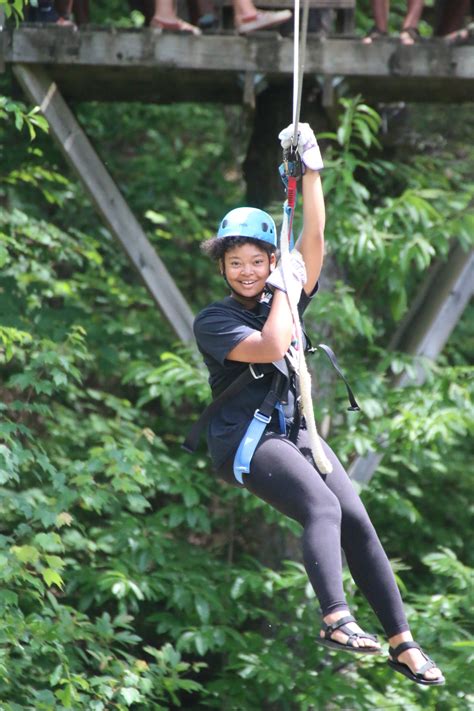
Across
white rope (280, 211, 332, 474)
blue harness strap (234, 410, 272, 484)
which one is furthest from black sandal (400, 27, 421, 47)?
blue harness strap (234, 410, 272, 484)

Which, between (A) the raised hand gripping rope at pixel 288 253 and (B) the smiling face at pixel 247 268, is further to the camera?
(B) the smiling face at pixel 247 268

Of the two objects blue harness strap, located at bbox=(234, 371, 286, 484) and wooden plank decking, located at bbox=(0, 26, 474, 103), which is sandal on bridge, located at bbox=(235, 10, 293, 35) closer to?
wooden plank decking, located at bbox=(0, 26, 474, 103)

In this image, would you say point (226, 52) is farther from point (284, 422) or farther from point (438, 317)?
point (284, 422)

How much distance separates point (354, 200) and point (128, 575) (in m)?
2.08

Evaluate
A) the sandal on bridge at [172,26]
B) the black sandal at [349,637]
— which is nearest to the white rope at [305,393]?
the black sandal at [349,637]

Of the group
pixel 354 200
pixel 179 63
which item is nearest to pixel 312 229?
pixel 354 200

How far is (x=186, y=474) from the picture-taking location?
6.25 meters

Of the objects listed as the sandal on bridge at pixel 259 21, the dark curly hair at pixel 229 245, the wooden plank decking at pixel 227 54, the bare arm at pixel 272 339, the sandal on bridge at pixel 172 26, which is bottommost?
the bare arm at pixel 272 339

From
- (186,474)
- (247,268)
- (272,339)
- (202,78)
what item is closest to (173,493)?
(186,474)

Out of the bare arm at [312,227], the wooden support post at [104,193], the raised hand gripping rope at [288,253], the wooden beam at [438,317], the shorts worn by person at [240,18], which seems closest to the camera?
the raised hand gripping rope at [288,253]

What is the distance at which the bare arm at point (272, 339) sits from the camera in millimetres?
3699

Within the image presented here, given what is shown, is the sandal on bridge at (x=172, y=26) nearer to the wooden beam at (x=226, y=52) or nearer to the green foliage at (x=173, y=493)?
the wooden beam at (x=226, y=52)

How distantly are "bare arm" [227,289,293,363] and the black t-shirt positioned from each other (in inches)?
1.6

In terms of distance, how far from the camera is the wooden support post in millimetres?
6297
